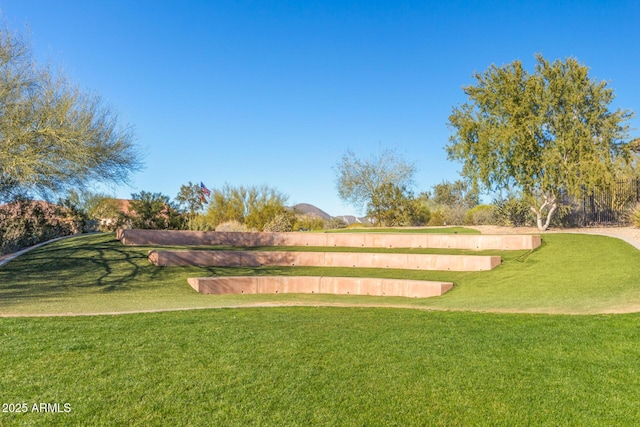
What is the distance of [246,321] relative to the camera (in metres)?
7.27

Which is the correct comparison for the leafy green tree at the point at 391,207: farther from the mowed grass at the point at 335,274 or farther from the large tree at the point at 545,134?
the mowed grass at the point at 335,274

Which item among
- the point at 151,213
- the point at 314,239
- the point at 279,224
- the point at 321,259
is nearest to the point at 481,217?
the point at 279,224

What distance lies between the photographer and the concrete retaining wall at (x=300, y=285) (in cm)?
1264

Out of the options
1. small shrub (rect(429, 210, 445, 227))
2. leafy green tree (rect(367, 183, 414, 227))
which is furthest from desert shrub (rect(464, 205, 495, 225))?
leafy green tree (rect(367, 183, 414, 227))

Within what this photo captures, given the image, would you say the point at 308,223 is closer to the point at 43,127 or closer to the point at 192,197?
the point at 192,197

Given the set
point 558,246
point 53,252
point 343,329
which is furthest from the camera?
A: point 53,252

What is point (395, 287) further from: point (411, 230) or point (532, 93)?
point (532, 93)

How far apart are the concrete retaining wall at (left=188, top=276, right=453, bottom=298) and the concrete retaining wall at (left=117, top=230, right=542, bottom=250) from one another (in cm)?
493

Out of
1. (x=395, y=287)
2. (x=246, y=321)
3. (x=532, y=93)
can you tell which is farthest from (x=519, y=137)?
(x=246, y=321)

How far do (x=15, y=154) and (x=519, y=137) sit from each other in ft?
66.0

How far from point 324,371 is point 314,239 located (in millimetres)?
14056

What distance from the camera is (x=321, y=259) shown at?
16.1 meters

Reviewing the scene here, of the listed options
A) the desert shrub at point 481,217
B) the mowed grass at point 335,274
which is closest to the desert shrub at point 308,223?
the desert shrub at point 481,217

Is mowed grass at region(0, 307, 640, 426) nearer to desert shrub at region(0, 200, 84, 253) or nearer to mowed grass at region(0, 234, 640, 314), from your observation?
mowed grass at region(0, 234, 640, 314)
